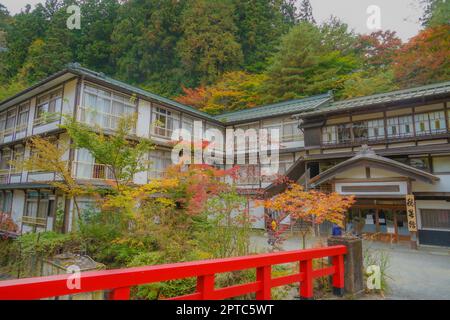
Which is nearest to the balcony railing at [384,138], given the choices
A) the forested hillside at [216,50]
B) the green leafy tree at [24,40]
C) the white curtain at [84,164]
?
the forested hillside at [216,50]

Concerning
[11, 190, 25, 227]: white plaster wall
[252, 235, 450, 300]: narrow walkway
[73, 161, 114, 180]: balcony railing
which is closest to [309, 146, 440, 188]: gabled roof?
[252, 235, 450, 300]: narrow walkway

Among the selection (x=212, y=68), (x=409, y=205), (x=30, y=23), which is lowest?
(x=409, y=205)

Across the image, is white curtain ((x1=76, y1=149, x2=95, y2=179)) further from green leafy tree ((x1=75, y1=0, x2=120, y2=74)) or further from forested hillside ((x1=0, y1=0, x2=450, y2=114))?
green leafy tree ((x1=75, y1=0, x2=120, y2=74))

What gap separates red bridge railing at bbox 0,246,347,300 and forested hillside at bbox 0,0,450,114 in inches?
800

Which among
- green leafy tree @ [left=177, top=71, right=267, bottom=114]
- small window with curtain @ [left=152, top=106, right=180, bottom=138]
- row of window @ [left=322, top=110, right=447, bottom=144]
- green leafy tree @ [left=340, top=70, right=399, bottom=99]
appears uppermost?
green leafy tree @ [left=177, top=71, right=267, bottom=114]

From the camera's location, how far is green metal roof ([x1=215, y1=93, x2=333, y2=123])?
1903cm

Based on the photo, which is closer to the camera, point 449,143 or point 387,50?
point 449,143

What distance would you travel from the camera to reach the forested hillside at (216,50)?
23766mm

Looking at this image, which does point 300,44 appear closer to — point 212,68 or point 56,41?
point 212,68

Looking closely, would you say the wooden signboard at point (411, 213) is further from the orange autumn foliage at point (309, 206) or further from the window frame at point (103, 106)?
the window frame at point (103, 106)

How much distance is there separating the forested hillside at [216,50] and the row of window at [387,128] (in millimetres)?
6864

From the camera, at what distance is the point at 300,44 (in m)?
25.2
